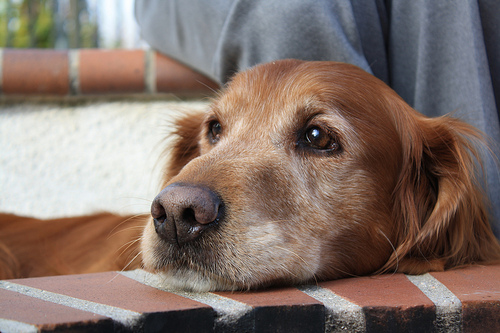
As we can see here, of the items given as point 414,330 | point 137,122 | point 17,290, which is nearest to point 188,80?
point 137,122

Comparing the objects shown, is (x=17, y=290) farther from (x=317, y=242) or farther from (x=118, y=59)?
(x=118, y=59)

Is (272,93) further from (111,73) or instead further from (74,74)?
(74,74)

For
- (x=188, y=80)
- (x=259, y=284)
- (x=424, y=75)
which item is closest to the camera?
(x=259, y=284)

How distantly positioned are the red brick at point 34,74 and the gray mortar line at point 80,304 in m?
2.36

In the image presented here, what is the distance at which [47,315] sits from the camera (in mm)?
1120

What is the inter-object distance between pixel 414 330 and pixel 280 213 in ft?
1.93

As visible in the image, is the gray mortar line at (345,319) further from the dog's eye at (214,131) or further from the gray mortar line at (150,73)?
the gray mortar line at (150,73)

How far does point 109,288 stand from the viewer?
1474mm

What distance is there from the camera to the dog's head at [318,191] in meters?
1.53

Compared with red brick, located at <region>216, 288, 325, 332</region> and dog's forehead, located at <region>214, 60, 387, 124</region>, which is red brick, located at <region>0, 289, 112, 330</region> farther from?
dog's forehead, located at <region>214, 60, 387, 124</region>

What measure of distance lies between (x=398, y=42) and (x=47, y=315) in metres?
2.36

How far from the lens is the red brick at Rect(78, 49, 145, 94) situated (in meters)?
3.56

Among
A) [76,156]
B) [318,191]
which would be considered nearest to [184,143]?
[318,191]

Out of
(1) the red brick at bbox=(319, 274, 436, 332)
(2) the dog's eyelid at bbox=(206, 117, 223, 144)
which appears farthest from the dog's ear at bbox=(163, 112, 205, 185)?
(1) the red brick at bbox=(319, 274, 436, 332)
